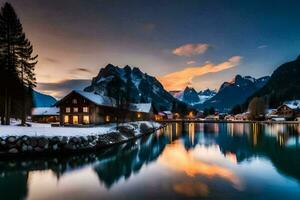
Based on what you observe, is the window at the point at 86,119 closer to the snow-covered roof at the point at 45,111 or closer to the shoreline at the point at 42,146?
the snow-covered roof at the point at 45,111

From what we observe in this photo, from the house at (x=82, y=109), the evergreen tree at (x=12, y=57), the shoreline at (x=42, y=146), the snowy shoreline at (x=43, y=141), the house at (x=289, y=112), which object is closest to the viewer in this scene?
the shoreline at (x=42, y=146)

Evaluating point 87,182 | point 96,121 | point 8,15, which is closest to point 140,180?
point 87,182

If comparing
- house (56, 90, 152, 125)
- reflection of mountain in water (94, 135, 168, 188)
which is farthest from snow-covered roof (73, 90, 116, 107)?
reflection of mountain in water (94, 135, 168, 188)

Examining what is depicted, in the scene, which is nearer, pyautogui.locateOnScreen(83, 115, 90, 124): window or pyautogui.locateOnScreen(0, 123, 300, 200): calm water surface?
pyautogui.locateOnScreen(0, 123, 300, 200): calm water surface

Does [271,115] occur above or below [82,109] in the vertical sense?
below

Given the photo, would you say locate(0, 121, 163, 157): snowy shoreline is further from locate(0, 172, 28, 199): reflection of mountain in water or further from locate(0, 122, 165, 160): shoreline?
locate(0, 172, 28, 199): reflection of mountain in water

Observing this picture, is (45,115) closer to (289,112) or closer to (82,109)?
(82,109)

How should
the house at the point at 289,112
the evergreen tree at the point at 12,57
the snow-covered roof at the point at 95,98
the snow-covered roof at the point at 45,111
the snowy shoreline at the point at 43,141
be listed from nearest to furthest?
the snowy shoreline at the point at 43,141 < the evergreen tree at the point at 12,57 < the snow-covered roof at the point at 95,98 < the snow-covered roof at the point at 45,111 < the house at the point at 289,112

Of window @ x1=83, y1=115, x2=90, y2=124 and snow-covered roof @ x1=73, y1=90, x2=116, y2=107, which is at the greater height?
snow-covered roof @ x1=73, y1=90, x2=116, y2=107

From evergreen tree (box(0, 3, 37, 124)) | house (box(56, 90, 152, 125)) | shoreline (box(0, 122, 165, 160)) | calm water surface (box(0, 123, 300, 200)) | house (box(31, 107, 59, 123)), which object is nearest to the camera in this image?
calm water surface (box(0, 123, 300, 200))

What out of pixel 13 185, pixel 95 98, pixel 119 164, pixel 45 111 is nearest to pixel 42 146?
pixel 119 164

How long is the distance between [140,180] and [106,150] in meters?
18.1

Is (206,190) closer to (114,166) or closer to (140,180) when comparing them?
(140,180)

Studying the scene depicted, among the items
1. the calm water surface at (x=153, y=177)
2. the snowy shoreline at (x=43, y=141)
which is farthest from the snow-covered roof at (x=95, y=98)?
the calm water surface at (x=153, y=177)
